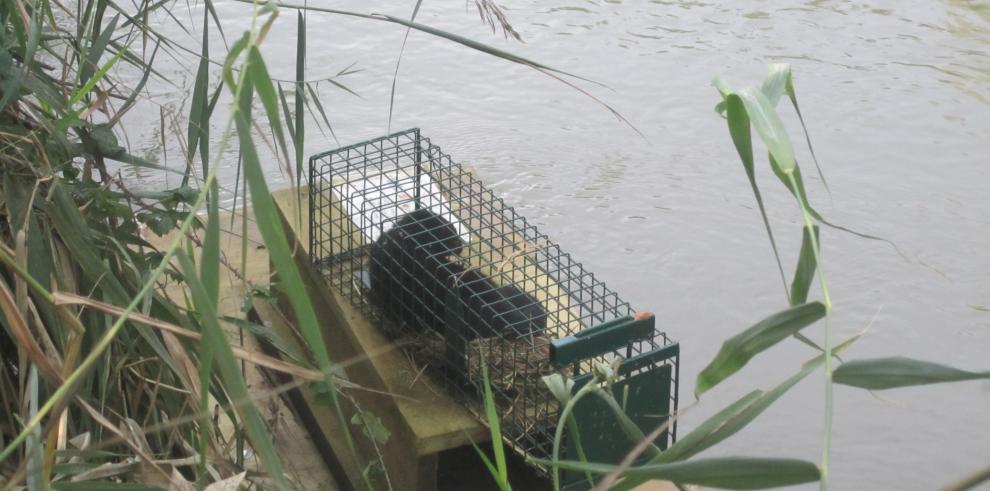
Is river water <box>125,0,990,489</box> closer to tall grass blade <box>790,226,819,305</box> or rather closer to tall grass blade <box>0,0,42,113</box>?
tall grass blade <box>0,0,42,113</box>

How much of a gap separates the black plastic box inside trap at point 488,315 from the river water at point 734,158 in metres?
0.67

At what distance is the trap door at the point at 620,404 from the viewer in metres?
2.10

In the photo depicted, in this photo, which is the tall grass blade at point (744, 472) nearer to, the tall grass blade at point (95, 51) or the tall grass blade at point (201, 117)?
the tall grass blade at point (201, 117)

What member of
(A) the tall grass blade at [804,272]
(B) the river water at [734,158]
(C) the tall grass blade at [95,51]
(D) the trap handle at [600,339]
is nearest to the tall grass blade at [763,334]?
(A) the tall grass blade at [804,272]

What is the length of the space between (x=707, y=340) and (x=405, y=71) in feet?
7.13

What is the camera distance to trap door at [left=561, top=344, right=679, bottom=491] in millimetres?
2100

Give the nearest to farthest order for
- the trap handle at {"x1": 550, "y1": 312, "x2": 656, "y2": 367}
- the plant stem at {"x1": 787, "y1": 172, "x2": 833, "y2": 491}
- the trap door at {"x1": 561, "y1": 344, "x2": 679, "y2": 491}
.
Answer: the plant stem at {"x1": 787, "y1": 172, "x2": 833, "y2": 491} < the trap handle at {"x1": 550, "y1": 312, "x2": 656, "y2": 367} < the trap door at {"x1": 561, "y1": 344, "x2": 679, "y2": 491}

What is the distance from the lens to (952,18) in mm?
5566

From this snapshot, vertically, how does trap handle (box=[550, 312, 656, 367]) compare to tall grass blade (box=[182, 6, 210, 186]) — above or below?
below

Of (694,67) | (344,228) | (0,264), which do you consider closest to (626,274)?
(344,228)

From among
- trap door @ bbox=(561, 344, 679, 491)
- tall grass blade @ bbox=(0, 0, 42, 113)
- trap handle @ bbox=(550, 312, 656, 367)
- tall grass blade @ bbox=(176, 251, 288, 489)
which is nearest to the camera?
tall grass blade @ bbox=(176, 251, 288, 489)

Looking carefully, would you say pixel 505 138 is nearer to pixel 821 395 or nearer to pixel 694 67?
pixel 694 67

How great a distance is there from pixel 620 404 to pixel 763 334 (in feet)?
4.59

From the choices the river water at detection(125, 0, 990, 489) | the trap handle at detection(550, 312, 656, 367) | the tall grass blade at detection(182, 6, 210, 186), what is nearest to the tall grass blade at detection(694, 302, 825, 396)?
the tall grass blade at detection(182, 6, 210, 186)
